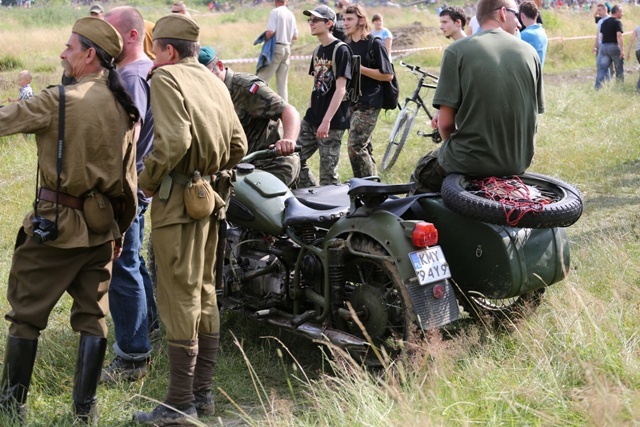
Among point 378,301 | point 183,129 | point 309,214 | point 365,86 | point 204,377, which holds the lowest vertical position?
point 204,377

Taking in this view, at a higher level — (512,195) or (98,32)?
(98,32)

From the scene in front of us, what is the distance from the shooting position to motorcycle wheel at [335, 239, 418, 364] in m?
4.46

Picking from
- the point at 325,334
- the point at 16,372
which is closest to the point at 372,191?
the point at 325,334

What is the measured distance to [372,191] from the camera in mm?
4645

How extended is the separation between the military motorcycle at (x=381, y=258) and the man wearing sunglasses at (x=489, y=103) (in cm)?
16

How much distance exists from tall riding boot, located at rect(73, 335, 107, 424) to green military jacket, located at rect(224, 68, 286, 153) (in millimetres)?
2134

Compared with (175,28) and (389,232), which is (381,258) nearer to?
(389,232)

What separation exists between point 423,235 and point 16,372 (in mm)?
2093

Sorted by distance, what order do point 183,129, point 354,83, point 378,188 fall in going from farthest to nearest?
point 354,83
point 378,188
point 183,129

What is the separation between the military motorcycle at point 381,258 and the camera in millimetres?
4457

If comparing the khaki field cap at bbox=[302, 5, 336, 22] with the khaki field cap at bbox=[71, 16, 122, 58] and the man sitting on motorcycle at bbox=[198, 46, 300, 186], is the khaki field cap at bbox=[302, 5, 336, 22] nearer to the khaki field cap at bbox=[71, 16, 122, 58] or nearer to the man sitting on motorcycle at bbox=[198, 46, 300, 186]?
the man sitting on motorcycle at bbox=[198, 46, 300, 186]

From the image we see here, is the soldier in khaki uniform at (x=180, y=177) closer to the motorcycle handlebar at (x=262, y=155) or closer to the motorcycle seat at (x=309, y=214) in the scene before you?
the motorcycle seat at (x=309, y=214)

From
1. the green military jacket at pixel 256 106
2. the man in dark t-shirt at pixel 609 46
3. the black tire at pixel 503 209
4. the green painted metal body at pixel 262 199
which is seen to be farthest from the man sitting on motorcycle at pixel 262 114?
the man in dark t-shirt at pixel 609 46

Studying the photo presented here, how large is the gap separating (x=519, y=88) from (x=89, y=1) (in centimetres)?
6310
